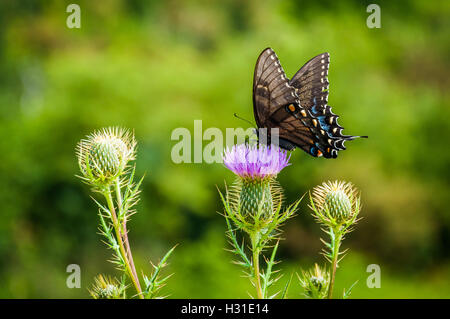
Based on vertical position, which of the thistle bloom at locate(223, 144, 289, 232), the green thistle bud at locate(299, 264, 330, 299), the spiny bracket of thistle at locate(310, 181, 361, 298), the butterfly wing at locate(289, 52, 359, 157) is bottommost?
the green thistle bud at locate(299, 264, 330, 299)

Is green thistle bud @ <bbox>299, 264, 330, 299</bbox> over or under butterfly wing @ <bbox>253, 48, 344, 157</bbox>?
under

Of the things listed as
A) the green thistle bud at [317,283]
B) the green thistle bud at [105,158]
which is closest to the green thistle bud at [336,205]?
the green thistle bud at [317,283]

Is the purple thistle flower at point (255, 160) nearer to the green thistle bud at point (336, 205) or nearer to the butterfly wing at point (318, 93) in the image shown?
the green thistle bud at point (336, 205)

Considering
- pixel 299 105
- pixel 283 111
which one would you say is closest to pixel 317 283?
pixel 299 105

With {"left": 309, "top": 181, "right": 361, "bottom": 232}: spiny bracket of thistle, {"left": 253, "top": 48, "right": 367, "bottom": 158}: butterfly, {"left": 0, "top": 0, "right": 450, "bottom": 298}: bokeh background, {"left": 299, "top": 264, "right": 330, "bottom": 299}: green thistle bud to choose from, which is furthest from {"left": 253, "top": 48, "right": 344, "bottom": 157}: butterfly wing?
{"left": 0, "top": 0, "right": 450, "bottom": 298}: bokeh background

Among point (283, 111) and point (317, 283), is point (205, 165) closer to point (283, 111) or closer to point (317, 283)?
point (283, 111)

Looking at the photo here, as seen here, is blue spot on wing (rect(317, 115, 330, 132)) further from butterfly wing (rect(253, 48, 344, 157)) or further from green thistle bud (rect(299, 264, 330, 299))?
green thistle bud (rect(299, 264, 330, 299))
